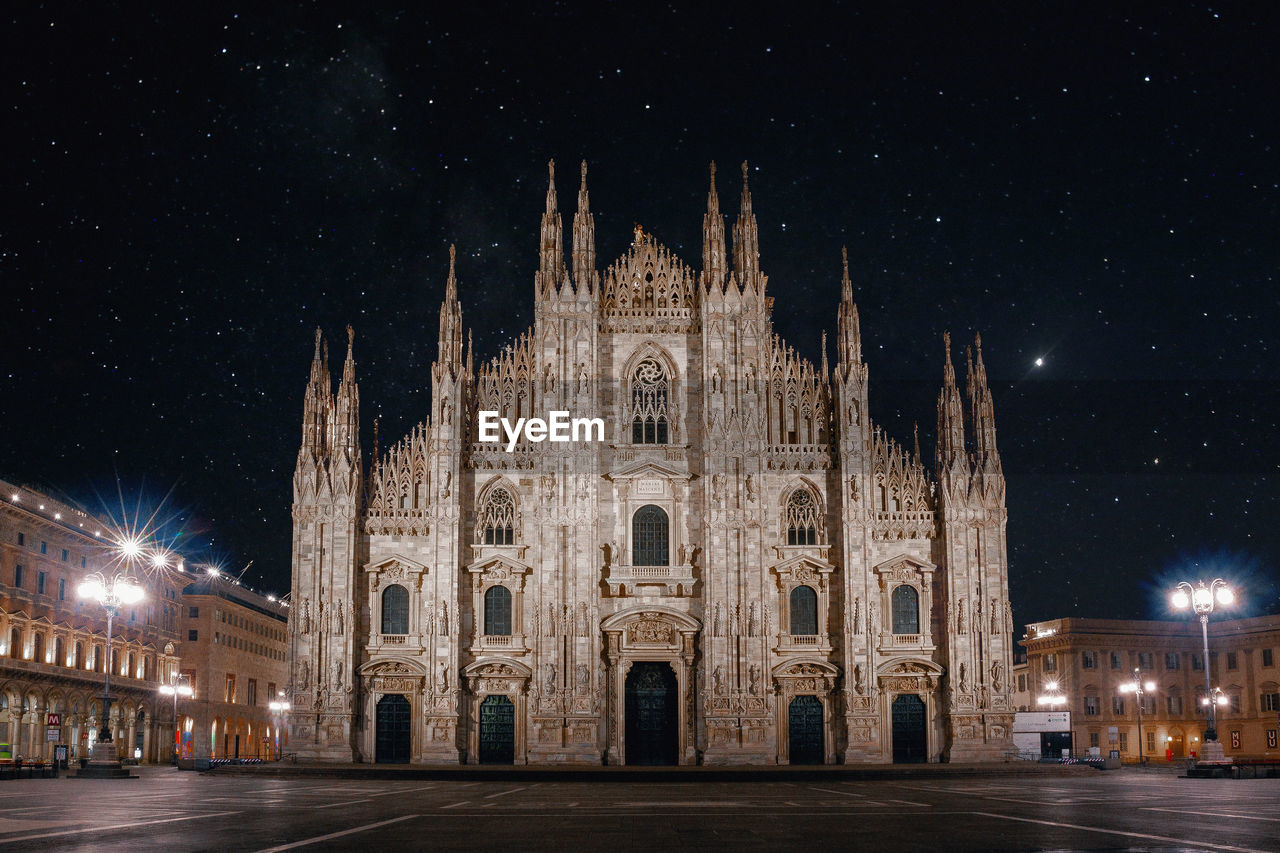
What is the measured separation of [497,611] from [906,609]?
58.9 ft

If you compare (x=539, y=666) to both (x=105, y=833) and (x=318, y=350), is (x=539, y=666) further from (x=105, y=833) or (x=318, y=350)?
(x=105, y=833)

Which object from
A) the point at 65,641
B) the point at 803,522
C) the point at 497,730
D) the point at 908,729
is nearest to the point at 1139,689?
the point at 908,729

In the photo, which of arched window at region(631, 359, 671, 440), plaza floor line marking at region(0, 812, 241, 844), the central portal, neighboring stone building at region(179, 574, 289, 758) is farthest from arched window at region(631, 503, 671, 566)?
neighboring stone building at region(179, 574, 289, 758)

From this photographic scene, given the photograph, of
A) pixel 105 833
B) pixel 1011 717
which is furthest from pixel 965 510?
pixel 105 833

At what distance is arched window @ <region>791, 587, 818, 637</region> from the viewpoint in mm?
55250

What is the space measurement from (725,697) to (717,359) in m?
14.8

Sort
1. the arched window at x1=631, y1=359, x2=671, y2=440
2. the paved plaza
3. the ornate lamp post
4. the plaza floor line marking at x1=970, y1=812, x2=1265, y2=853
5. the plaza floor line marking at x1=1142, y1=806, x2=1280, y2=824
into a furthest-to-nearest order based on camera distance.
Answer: the arched window at x1=631, y1=359, x2=671, y2=440
the ornate lamp post
the plaza floor line marking at x1=1142, y1=806, x2=1280, y2=824
the paved plaza
the plaza floor line marking at x1=970, y1=812, x2=1265, y2=853

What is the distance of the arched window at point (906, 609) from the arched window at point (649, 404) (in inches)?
488

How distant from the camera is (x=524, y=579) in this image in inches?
2160

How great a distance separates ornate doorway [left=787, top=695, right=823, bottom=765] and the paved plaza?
22.9m

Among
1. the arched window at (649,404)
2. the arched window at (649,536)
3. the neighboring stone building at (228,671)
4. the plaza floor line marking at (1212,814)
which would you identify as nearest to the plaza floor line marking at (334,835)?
the plaza floor line marking at (1212,814)

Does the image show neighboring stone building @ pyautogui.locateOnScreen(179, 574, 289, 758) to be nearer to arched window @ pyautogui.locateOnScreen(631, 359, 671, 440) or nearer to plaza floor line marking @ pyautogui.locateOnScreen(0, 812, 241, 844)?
arched window @ pyautogui.locateOnScreen(631, 359, 671, 440)

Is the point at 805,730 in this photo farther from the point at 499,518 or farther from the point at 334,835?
the point at 334,835

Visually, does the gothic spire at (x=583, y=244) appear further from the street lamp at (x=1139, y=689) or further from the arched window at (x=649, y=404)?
the street lamp at (x=1139, y=689)
